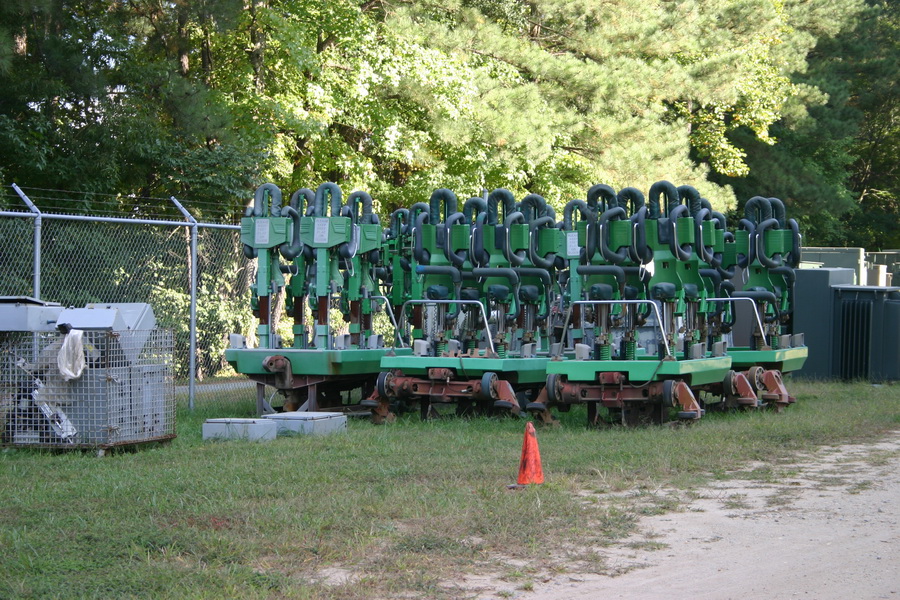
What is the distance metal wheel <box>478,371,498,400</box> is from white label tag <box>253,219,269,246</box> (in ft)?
12.0

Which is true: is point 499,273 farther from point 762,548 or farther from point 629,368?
point 762,548

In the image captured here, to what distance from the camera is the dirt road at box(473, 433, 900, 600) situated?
6.21m

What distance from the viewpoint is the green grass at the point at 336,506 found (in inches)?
253

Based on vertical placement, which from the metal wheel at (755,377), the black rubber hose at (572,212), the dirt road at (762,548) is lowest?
the dirt road at (762,548)

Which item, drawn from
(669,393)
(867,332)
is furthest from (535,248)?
(867,332)

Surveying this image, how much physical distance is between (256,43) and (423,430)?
14975 millimetres

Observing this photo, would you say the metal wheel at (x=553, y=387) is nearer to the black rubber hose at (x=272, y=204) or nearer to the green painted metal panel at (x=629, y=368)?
the green painted metal panel at (x=629, y=368)

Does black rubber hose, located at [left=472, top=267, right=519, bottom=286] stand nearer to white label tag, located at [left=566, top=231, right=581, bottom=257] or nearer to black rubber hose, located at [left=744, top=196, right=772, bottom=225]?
white label tag, located at [left=566, top=231, right=581, bottom=257]

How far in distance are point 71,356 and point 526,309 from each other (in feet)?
23.1

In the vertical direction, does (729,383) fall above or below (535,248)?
below

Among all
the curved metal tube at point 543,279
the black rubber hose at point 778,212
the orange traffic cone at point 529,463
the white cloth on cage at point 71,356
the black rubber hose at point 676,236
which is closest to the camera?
the orange traffic cone at point 529,463

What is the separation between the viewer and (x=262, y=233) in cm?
1495

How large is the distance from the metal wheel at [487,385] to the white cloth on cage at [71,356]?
4.95 metres

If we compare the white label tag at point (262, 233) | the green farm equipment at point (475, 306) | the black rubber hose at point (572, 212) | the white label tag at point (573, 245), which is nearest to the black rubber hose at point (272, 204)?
the white label tag at point (262, 233)
